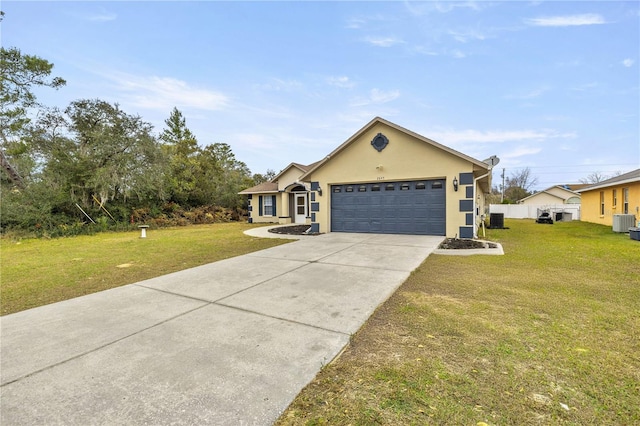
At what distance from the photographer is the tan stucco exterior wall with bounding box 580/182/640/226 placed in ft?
43.3

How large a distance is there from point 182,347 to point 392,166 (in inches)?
390

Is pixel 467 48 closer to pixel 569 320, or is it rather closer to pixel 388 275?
pixel 388 275

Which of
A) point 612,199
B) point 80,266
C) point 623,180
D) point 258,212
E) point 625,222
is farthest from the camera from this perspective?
point 258,212

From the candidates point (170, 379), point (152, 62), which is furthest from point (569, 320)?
point (152, 62)

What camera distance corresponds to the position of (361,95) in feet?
52.4

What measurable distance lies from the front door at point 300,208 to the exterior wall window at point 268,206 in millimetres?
2142

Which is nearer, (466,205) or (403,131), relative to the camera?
(466,205)

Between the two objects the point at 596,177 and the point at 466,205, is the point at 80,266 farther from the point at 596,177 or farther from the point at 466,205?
the point at 596,177

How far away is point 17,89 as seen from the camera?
15.3 m

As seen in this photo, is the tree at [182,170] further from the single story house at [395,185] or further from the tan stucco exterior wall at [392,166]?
the single story house at [395,185]

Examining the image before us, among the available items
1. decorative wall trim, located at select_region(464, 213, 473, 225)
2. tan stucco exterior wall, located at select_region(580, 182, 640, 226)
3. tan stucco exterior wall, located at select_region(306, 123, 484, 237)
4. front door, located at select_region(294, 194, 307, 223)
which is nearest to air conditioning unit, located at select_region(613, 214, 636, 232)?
tan stucco exterior wall, located at select_region(580, 182, 640, 226)

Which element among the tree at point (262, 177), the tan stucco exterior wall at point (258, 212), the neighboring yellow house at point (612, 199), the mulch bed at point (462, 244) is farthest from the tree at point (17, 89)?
the neighboring yellow house at point (612, 199)

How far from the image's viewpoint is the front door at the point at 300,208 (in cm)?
1897

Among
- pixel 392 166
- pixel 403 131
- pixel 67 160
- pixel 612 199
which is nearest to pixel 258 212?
pixel 67 160
